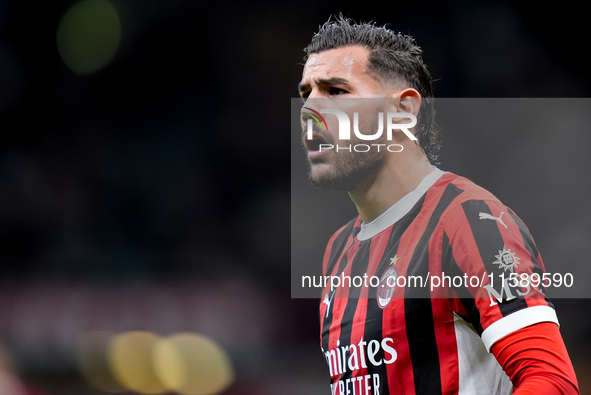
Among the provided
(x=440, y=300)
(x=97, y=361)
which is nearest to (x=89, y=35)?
(x=97, y=361)

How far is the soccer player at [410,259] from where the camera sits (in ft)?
3.71

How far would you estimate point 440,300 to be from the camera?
1257 millimetres

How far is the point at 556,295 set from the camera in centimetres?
559

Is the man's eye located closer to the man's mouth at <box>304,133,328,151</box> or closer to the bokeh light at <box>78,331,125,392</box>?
the man's mouth at <box>304,133,328,151</box>

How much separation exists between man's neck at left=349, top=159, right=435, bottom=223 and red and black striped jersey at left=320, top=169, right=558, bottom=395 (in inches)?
1.4

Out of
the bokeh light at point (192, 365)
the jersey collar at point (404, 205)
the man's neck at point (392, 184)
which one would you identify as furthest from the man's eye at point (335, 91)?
the bokeh light at point (192, 365)

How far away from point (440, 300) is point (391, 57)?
828 millimetres

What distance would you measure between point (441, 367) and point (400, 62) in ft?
3.16

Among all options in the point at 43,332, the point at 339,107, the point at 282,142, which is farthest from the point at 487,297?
the point at 43,332

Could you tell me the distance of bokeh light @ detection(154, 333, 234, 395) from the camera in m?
5.47

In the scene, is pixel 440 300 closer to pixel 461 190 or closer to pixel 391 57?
pixel 461 190

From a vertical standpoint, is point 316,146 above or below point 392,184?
above

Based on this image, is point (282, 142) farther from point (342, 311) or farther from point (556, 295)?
point (342, 311)

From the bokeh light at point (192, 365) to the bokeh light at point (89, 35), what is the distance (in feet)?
11.7
